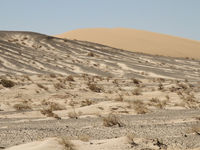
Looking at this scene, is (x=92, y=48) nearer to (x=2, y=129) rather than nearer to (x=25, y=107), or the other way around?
(x=25, y=107)

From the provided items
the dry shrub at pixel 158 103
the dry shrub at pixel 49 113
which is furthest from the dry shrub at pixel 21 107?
the dry shrub at pixel 158 103

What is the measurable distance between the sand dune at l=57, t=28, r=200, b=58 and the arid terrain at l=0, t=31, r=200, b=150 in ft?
108

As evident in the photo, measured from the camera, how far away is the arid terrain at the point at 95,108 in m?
10.2

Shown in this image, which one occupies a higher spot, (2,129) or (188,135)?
(188,135)

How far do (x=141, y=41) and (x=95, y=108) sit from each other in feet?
246

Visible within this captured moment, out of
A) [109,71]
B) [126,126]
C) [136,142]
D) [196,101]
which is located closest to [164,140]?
[136,142]

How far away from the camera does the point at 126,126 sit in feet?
43.7

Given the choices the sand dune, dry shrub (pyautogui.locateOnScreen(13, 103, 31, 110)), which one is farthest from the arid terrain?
the sand dune

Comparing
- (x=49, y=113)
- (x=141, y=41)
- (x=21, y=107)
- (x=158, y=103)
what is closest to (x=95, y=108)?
(x=49, y=113)

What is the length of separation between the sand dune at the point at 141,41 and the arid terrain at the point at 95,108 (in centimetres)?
3281

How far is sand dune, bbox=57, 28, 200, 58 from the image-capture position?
80.6 m

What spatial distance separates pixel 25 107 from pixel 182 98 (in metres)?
7.37

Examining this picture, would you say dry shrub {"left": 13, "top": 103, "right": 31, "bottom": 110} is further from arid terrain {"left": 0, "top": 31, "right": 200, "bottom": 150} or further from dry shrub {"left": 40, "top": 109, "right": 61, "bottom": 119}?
dry shrub {"left": 40, "top": 109, "right": 61, "bottom": 119}

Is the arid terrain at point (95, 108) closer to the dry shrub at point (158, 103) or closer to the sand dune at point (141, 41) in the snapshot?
the dry shrub at point (158, 103)
